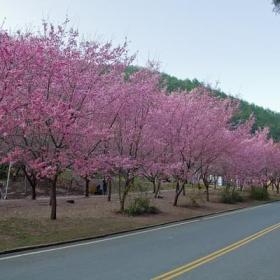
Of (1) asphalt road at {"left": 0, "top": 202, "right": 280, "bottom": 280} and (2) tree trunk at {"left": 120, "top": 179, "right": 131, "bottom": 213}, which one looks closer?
(1) asphalt road at {"left": 0, "top": 202, "right": 280, "bottom": 280}

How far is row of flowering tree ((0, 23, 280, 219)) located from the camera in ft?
51.8

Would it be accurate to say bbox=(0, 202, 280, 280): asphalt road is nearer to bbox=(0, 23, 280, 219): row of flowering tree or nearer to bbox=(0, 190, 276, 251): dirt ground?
bbox=(0, 190, 276, 251): dirt ground

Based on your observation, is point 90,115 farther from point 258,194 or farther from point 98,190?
point 258,194

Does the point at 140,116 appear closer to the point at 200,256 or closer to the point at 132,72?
the point at 132,72

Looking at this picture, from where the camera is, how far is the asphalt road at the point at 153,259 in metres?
9.70

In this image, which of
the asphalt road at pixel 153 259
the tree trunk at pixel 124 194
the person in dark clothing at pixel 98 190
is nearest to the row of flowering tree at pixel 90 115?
the tree trunk at pixel 124 194

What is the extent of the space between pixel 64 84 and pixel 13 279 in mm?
11270

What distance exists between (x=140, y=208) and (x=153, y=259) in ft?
44.3

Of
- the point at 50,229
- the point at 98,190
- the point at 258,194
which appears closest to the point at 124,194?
the point at 50,229

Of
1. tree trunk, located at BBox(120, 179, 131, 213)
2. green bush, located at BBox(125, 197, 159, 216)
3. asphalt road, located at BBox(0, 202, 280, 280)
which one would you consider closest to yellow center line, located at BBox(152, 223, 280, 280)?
asphalt road, located at BBox(0, 202, 280, 280)

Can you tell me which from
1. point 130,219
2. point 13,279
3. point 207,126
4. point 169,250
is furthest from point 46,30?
point 207,126

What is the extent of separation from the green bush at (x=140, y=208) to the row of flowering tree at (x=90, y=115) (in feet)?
2.03

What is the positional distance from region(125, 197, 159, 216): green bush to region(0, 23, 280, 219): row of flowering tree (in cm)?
62

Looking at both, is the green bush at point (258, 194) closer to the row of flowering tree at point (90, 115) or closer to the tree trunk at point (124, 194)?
the row of flowering tree at point (90, 115)
